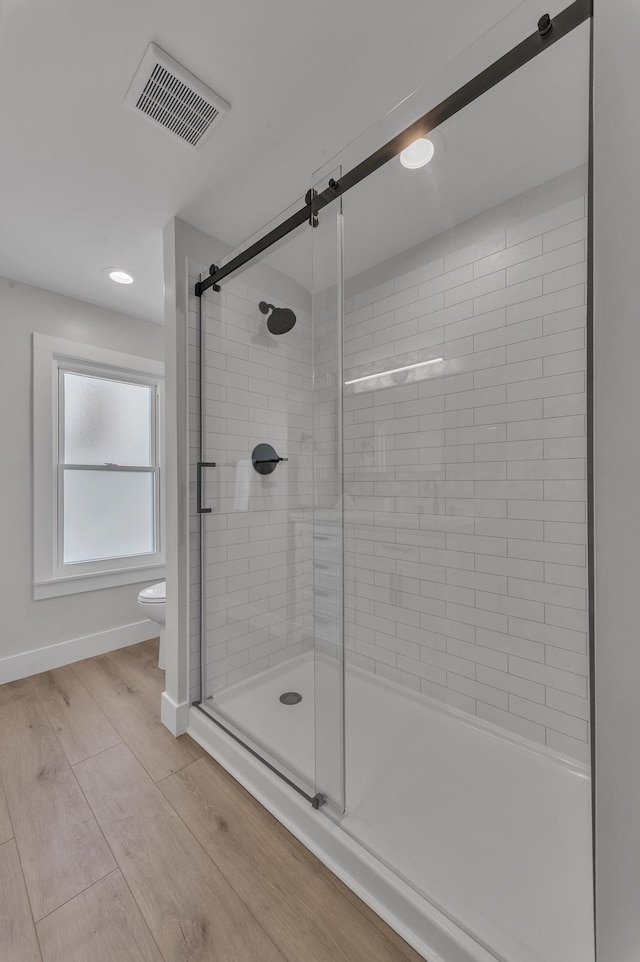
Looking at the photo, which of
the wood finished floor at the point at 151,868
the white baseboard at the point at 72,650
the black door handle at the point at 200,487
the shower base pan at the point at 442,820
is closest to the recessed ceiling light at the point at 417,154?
the black door handle at the point at 200,487

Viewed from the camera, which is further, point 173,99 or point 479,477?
point 479,477

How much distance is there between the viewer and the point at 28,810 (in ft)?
4.67

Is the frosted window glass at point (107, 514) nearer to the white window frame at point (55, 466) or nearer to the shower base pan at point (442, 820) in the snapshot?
the white window frame at point (55, 466)

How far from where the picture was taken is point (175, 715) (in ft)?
6.03

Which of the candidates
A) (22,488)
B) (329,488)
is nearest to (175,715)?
(329,488)

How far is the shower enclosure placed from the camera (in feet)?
3.66

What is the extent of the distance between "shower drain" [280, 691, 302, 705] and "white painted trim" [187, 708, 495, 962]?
0.93 feet

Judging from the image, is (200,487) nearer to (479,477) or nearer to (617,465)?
(479,477)

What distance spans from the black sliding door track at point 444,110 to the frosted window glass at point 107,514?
1.89 metres

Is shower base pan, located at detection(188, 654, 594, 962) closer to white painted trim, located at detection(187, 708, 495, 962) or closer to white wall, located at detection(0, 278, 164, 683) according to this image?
white painted trim, located at detection(187, 708, 495, 962)

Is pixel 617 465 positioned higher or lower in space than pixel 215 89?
lower

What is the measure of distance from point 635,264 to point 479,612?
1.44 m

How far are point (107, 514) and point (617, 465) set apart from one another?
10.0 feet

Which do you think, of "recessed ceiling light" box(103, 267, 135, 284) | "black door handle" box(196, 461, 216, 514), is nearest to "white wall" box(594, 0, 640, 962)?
"black door handle" box(196, 461, 216, 514)
